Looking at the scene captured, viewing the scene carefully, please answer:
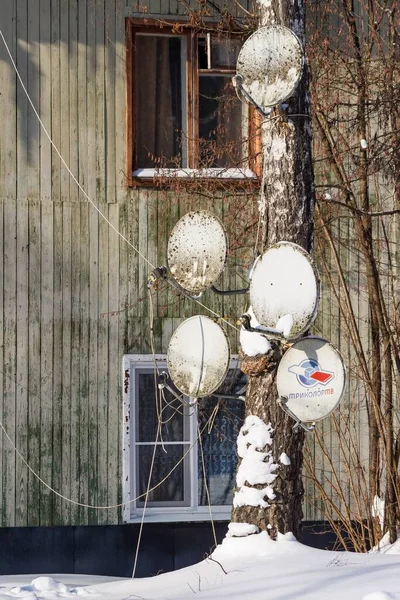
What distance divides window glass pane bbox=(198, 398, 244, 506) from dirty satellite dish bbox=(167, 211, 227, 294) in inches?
110

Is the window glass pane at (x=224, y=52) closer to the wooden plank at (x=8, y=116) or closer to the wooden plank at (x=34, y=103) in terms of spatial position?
the wooden plank at (x=34, y=103)

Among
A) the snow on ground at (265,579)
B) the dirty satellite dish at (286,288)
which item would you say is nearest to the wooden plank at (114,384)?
the snow on ground at (265,579)

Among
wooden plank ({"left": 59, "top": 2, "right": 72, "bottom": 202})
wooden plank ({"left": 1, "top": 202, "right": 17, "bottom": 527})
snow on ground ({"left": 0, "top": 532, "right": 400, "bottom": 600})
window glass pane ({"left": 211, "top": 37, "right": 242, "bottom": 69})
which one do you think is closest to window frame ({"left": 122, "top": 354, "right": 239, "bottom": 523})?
wooden plank ({"left": 1, "top": 202, "right": 17, "bottom": 527})

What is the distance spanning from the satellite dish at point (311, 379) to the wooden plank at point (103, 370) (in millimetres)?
3162

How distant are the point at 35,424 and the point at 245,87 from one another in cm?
382

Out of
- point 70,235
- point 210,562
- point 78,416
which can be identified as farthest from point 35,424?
point 210,562

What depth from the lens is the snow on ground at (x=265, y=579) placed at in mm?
6348

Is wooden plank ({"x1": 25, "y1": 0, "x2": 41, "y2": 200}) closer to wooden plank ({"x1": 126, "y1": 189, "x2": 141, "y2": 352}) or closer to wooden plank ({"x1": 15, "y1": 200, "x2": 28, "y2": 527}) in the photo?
wooden plank ({"x1": 15, "y1": 200, "x2": 28, "y2": 527})

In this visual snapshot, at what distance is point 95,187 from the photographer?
10406mm

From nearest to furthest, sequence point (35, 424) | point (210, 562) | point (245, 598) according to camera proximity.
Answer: point (245, 598), point (210, 562), point (35, 424)

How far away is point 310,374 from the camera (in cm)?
733

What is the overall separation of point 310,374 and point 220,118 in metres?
4.15

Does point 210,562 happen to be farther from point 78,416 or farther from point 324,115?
point 324,115

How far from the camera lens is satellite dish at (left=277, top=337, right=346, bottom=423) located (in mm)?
7250
